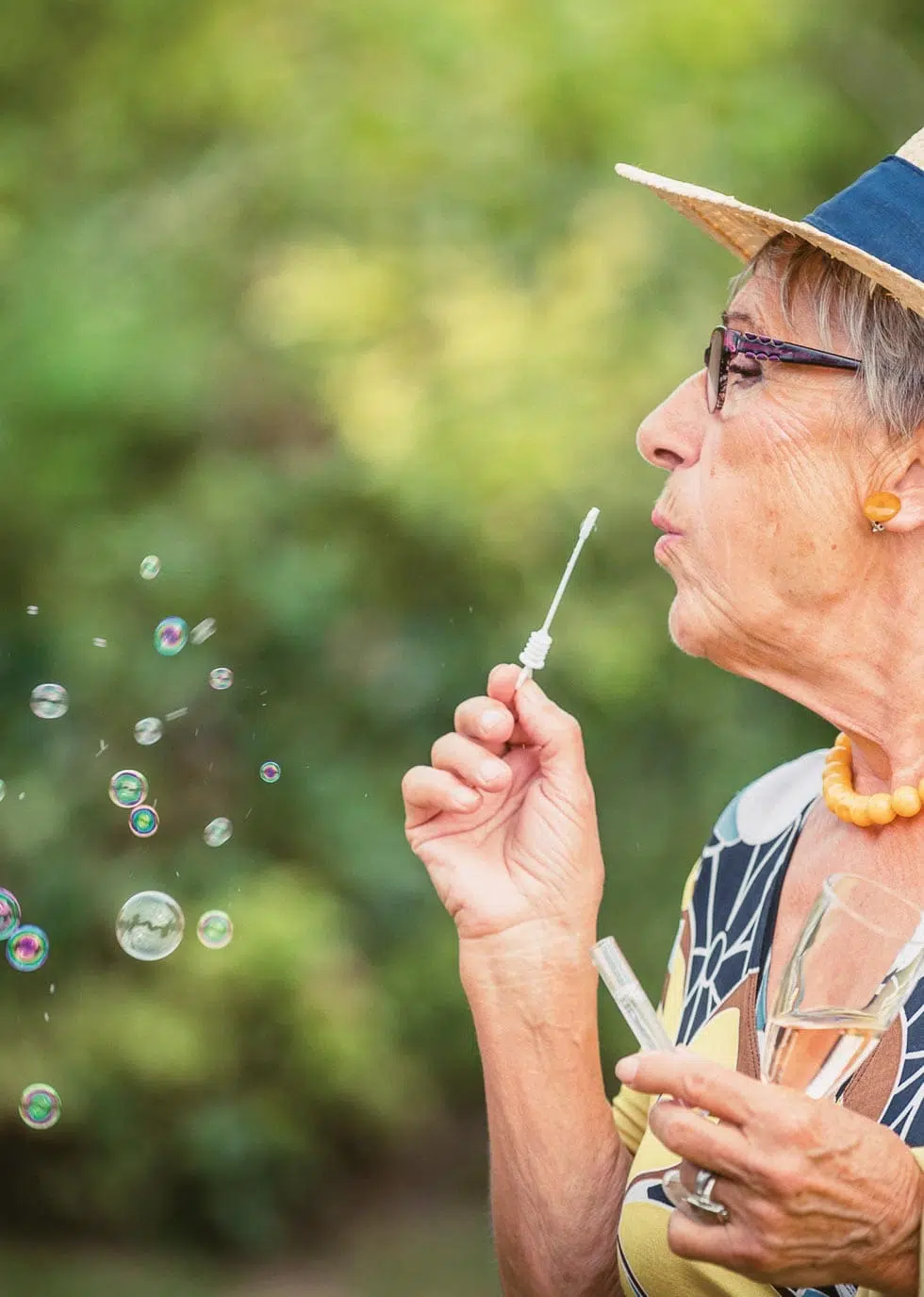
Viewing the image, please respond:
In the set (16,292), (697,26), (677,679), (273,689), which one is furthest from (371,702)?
(697,26)

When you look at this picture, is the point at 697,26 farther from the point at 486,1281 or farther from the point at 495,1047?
the point at 486,1281

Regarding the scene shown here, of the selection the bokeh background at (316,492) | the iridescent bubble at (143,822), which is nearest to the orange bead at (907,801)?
the iridescent bubble at (143,822)

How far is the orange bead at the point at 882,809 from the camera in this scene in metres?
1.81

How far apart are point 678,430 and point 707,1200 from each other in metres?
0.91

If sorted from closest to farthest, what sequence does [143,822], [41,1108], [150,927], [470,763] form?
[470,763], [143,822], [150,927], [41,1108]

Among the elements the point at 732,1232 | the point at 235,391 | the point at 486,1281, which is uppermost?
the point at 732,1232

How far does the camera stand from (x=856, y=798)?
1.85 m

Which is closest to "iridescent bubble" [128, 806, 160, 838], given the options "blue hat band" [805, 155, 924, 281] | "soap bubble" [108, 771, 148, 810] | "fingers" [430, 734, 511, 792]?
"soap bubble" [108, 771, 148, 810]

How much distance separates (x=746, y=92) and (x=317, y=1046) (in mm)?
2944

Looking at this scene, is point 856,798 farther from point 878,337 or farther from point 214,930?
point 214,930

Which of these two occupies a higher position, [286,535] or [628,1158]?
[628,1158]

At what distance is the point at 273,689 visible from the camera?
4.28 meters

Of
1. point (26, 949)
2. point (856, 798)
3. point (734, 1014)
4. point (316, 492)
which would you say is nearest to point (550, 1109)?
point (734, 1014)

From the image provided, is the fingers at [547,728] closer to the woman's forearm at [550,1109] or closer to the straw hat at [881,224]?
the woman's forearm at [550,1109]
